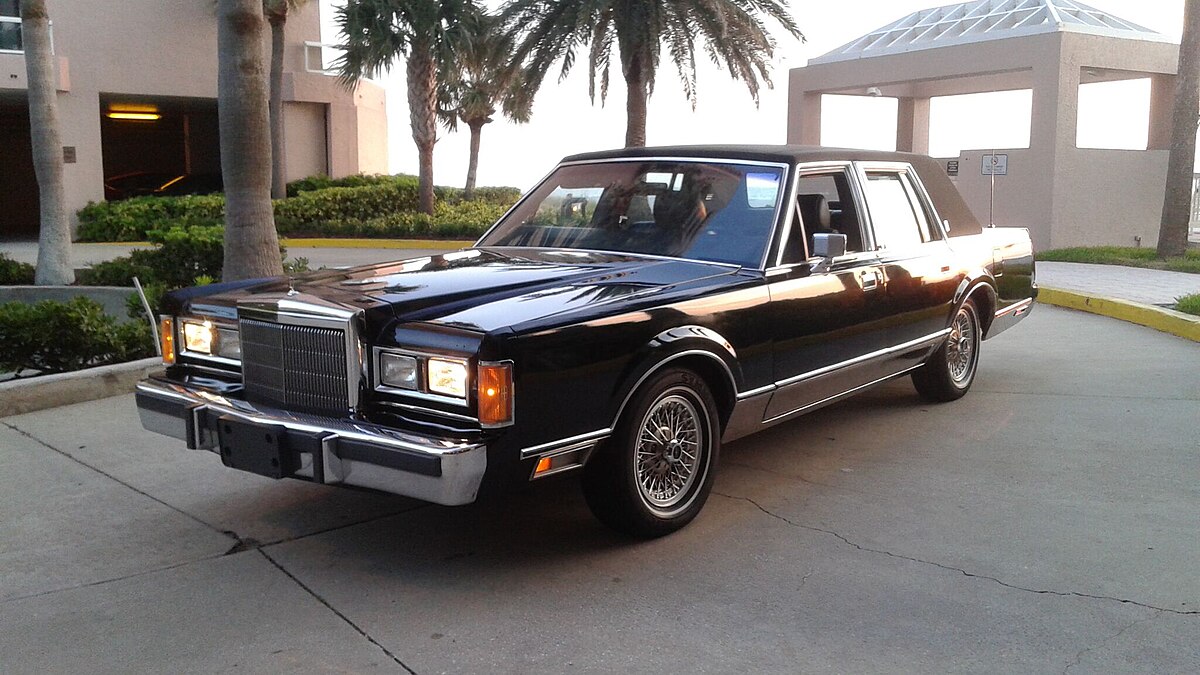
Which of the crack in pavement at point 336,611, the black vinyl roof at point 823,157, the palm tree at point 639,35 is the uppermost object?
the palm tree at point 639,35

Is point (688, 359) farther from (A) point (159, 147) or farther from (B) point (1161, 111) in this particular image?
(A) point (159, 147)

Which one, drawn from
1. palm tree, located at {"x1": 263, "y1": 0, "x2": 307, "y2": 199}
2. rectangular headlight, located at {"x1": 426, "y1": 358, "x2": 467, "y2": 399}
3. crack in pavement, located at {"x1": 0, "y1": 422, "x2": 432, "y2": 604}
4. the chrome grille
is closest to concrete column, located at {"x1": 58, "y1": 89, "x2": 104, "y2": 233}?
palm tree, located at {"x1": 263, "y1": 0, "x2": 307, "y2": 199}

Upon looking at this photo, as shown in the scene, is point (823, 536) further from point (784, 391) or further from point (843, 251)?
point (843, 251)

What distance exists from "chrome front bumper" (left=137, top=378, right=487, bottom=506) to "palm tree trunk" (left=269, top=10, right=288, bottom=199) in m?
22.8

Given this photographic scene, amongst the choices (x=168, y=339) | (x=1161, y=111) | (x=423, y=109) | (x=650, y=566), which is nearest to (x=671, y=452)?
(x=650, y=566)

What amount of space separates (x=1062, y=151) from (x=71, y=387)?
1732 centimetres

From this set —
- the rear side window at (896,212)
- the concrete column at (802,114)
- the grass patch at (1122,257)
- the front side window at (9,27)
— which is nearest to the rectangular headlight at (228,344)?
the rear side window at (896,212)

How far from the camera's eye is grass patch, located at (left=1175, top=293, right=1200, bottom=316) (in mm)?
10578

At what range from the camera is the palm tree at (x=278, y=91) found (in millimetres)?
25969

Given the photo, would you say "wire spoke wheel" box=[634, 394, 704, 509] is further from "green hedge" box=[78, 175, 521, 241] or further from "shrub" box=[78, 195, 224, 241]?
"shrub" box=[78, 195, 224, 241]

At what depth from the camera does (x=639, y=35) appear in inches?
756

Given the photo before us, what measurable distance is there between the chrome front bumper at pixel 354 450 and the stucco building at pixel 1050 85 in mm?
16111

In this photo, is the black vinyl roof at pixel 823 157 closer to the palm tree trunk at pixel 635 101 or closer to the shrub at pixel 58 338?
the shrub at pixel 58 338

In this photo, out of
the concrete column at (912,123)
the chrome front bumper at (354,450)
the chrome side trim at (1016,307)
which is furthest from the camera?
the concrete column at (912,123)
